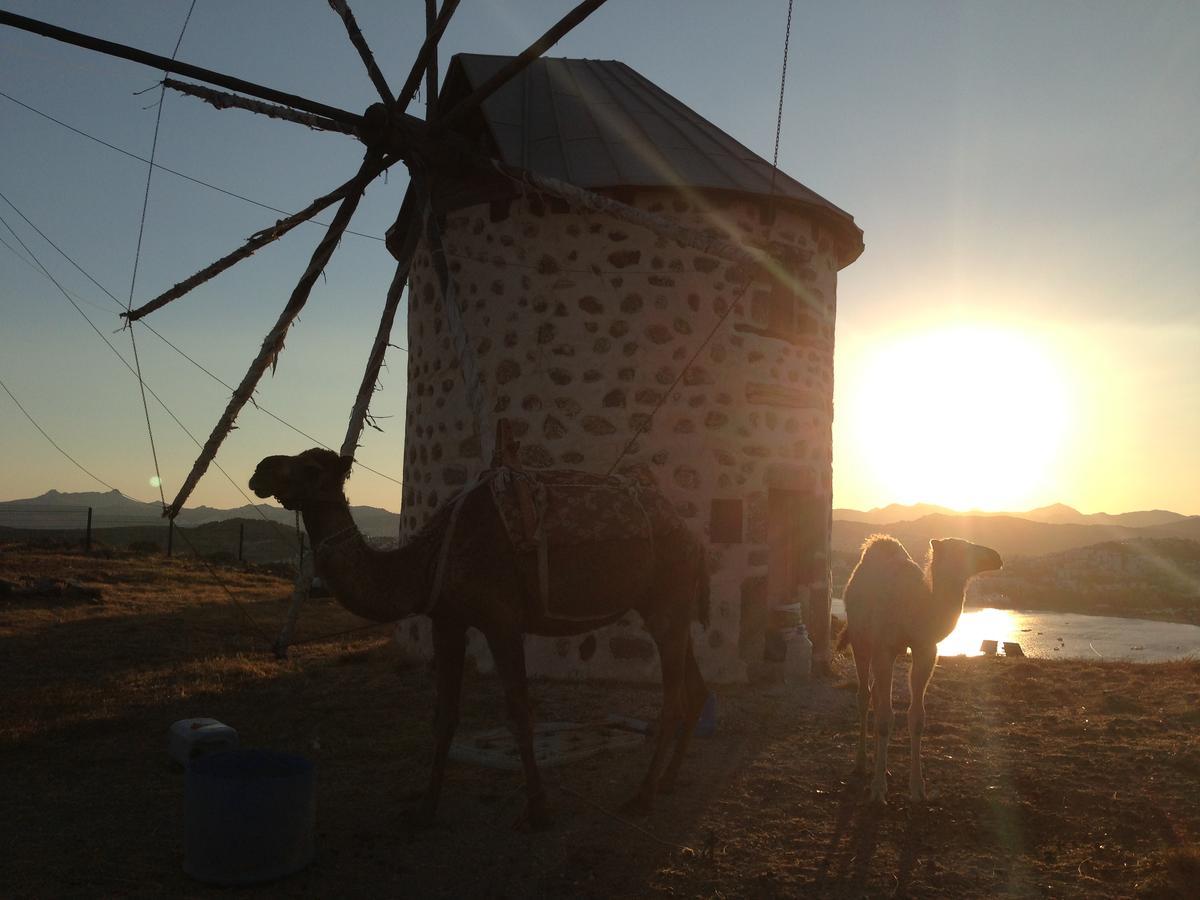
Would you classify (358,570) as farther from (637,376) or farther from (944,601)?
(637,376)

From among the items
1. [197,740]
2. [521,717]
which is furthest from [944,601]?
[197,740]

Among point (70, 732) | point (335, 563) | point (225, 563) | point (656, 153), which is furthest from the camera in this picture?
point (225, 563)

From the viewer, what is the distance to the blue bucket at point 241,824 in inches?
177

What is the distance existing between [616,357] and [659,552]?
4.09 meters

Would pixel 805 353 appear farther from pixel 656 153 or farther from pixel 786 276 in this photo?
pixel 656 153

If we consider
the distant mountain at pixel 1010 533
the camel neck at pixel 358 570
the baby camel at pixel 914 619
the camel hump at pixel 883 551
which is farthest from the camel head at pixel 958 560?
the distant mountain at pixel 1010 533

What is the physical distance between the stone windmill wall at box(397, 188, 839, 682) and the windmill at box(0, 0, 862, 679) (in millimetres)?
43

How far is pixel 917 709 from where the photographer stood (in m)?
6.10

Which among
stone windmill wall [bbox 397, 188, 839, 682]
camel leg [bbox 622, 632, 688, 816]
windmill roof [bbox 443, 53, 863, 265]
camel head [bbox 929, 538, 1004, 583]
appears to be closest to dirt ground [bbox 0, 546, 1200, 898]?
camel leg [bbox 622, 632, 688, 816]

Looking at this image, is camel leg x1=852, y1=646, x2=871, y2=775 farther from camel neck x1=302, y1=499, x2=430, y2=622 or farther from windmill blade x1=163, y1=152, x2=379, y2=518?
windmill blade x1=163, y1=152, x2=379, y2=518

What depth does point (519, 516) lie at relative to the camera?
218 inches

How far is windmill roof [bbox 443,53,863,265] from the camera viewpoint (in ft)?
33.6

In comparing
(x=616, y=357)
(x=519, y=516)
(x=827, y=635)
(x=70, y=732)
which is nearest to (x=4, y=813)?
(x=70, y=732)

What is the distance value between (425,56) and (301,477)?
261 inches
